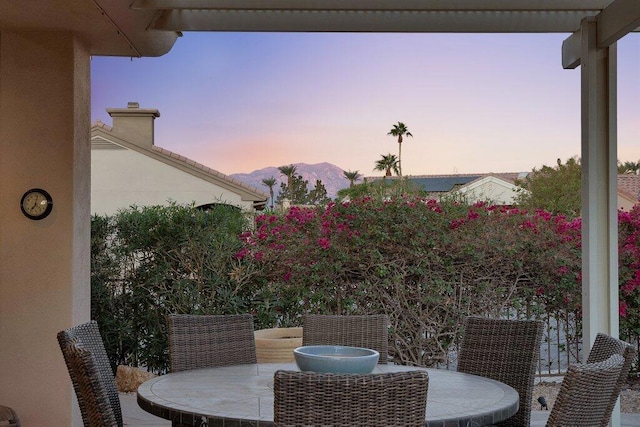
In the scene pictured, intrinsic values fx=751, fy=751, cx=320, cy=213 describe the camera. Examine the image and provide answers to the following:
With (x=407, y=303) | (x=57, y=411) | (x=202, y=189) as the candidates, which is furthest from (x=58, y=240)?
(x=202, y=189)

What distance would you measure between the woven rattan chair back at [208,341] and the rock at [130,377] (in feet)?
8.39

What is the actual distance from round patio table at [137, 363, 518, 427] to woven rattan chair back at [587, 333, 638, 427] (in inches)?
12.2

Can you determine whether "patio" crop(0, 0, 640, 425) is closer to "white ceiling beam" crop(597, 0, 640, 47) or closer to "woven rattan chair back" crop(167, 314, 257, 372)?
"white ceiling beam" crop(597, 0, 640, 47)

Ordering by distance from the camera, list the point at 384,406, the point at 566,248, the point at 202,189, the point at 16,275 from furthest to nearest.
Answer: the point at 202,189 < the point at 566,248 < the point at 16,275 < the point at 384,406

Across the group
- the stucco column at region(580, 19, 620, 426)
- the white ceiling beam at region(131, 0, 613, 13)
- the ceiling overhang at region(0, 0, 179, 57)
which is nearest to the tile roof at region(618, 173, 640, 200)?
the stucco column at region(580, 19, 620, 426)

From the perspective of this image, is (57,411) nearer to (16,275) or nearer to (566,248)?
(16,275)

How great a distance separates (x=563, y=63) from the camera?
5051 millimetres

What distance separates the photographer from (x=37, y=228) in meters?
4.56

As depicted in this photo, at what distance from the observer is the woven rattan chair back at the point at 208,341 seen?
135 inches

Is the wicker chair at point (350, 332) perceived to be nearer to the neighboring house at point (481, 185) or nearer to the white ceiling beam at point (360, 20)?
the white ceiling beam at point (360, 20)

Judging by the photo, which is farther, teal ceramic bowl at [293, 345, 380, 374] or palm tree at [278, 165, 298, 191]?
palm tree at [278, 165, 298, 191]

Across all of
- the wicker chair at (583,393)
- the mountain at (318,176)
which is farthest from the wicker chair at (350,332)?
the mountain at (318,176)

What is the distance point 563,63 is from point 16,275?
3.78 meters

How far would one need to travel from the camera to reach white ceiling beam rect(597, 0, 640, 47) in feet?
13.0
